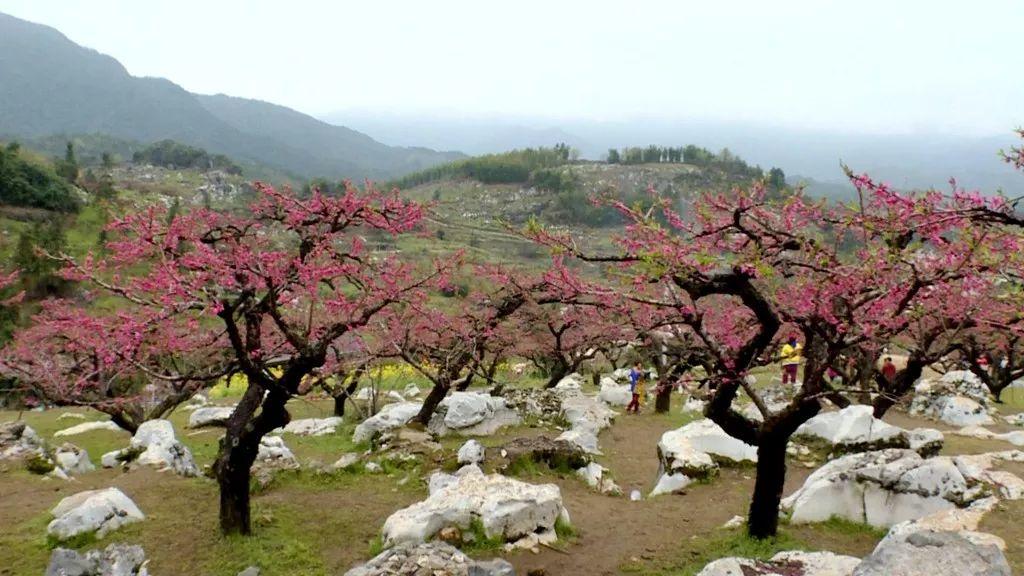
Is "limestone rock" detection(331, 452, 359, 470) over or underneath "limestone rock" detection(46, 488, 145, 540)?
underneath

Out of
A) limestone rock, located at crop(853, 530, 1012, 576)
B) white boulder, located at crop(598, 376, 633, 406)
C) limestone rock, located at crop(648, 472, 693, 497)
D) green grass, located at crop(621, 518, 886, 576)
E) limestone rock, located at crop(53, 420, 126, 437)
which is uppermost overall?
limestone rock, located at crop(853, 530, 1012, 576)

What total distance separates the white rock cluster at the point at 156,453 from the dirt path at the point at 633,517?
1016 centimetres

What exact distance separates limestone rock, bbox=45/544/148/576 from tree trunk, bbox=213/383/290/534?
4.77 feet

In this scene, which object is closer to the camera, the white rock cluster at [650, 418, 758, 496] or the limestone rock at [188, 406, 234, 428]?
the white rock cluster at [650, 418, 758, 496]

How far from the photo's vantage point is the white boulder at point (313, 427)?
74.8 feet

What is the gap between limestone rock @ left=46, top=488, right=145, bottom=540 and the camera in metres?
10.6

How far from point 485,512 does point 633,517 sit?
12.8 feet

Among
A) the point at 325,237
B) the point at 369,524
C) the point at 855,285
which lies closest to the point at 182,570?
the point at 369,524

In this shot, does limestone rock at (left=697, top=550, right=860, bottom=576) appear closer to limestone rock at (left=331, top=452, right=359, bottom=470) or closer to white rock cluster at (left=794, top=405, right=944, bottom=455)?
white rock cluster at (left=794, top=405, right=944, bottom=455)

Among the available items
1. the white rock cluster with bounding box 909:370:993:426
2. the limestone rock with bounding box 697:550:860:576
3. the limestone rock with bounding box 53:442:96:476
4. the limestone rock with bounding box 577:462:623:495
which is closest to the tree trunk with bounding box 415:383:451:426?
the limestone rock with bounding box 577:462:623:495

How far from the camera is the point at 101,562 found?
9.54 m

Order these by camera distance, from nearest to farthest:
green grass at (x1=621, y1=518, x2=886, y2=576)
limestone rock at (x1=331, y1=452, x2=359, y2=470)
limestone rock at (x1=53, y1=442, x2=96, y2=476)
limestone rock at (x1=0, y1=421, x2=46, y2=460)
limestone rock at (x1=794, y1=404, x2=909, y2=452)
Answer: green grass at (x1=621, y1=518, x2=886, y2=576) < limestone rock at (x1=53, y1=442, x2=96, y2=476) < limestone rock at (x1=794, y1=404, x2=909, y2=452) < limestone rock at (x1=0, y1=421, x2=46, y2=460) < limestone rock at (x1=331, y1=452, x2=359, y2=470)

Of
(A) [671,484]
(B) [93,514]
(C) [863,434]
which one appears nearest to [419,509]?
(B) [93,514]

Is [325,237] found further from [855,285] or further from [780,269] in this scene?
[855,285]
